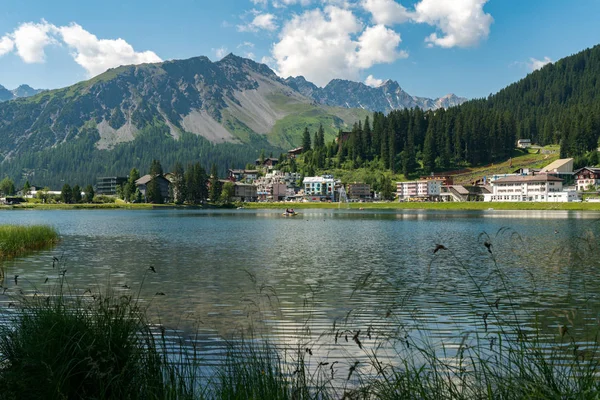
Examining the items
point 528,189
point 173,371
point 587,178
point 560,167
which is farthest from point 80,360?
point 560,167

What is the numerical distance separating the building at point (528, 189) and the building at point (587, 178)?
7687 mm

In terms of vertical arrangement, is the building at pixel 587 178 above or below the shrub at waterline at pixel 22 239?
above

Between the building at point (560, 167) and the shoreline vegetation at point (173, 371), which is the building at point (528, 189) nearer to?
the building at point (560, 167)

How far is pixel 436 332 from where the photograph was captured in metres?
16.1

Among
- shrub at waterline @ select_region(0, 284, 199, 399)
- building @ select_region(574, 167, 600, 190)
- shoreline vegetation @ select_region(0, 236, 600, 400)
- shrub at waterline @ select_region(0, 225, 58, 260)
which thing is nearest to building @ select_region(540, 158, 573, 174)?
building @ select_region(574, 167, 600, 190)

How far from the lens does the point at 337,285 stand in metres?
26.3

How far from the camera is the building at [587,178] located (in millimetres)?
173375

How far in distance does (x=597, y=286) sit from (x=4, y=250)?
3882cm

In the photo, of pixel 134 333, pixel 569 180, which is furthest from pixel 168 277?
pixel 569 180

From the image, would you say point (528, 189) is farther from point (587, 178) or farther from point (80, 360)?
point (80, 360)

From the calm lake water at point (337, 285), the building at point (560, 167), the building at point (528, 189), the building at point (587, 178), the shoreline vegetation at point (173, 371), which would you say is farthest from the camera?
the building at point (560, 167)

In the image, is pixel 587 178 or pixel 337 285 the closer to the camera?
pixel 337 285

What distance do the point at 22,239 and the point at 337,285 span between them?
2891 centimetres

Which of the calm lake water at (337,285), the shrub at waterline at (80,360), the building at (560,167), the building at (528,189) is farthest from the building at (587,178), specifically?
the shrub at waterline at (80,360)
